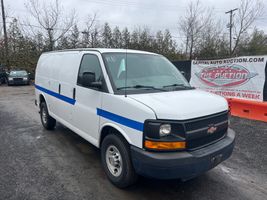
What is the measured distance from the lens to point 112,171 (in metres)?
3.63

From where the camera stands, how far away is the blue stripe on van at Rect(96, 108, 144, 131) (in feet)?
9.71

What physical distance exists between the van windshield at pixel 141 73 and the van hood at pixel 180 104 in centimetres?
31

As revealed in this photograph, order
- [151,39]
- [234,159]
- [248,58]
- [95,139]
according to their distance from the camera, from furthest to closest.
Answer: [151,39], [248,58], [234,159], [95,139]

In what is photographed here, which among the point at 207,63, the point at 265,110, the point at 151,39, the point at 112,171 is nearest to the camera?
the point at 112,171

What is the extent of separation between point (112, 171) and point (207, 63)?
24.5 ft

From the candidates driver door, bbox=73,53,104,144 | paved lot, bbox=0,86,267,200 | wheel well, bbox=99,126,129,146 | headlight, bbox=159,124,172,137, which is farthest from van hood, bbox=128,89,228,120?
paved lot, bbox=0,86,267,200

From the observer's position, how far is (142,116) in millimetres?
2906

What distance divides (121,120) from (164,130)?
70 cm

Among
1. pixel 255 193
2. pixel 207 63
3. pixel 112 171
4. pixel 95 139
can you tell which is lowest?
pixel 255 193

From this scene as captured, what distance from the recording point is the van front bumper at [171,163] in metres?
2.81

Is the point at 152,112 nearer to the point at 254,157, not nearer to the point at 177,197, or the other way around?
the point at 177,197

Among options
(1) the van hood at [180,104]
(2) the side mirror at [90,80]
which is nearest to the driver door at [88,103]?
(2) the side mirror at [90,80]

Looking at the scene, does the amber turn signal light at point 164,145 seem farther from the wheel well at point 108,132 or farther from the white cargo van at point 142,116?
the wheel well at point 108,132

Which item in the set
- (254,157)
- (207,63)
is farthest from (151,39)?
(254,157)
